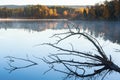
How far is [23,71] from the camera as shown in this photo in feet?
20.1

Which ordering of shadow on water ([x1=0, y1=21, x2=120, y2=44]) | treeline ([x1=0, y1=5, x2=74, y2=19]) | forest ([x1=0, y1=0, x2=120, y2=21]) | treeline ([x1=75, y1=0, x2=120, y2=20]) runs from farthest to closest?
treeline ([x1=0, y1=5, x2=74, y2=19])
forest ([x1=0, y1=0, x2=120, y2=21])
treeline ([x1=75, y1=0, x2=120, y2=20])
shadow on water ([x1=0, y1=21, x2=120, y2=44])

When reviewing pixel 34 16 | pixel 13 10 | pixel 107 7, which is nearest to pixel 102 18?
pixel 107 7

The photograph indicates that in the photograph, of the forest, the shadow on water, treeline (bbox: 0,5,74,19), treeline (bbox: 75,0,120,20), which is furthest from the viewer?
treeline (bbox: 0,5,74,19)

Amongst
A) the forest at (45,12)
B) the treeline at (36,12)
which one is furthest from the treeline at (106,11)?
the treeline at (36,12)

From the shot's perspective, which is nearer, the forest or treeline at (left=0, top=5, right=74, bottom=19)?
the forest

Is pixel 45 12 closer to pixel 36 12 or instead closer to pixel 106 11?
pixel 36 12

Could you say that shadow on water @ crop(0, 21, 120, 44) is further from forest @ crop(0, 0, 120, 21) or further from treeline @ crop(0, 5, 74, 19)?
treeline @ crop(0, 5, 74, 19)

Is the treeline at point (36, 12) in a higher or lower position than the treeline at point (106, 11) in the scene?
lower

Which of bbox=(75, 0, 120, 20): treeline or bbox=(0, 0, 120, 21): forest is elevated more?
bbox=(75, 0, 120, 20): treeline

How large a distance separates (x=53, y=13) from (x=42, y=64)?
64834mm

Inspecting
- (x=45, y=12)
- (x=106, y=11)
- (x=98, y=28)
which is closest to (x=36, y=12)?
(x=45, y=12)

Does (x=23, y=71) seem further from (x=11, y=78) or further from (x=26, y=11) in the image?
(x=26, y=11)

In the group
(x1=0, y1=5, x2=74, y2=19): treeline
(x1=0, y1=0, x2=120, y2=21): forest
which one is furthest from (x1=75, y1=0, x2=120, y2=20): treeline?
(x1=0, y1=5, x2=74, y2=19): treeline

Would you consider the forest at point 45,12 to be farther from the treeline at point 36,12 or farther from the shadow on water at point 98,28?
the shadow on water at point 98,28
